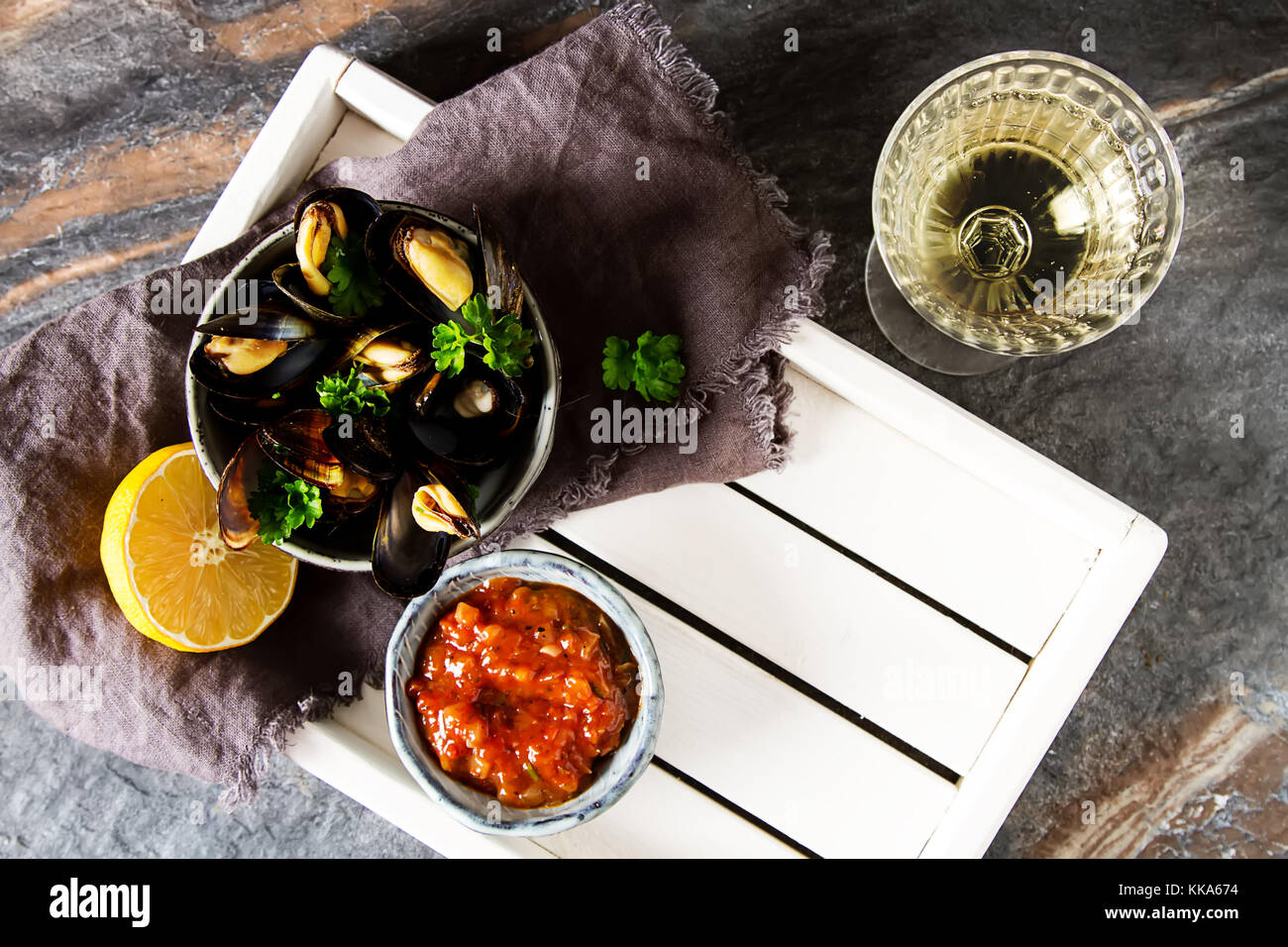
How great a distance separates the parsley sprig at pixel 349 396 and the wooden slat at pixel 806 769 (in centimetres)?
48

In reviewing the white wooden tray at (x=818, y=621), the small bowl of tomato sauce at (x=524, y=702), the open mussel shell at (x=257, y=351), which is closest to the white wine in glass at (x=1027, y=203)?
the white wooden tray at (x=818, y=621)

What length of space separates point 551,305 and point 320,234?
1.00 feet

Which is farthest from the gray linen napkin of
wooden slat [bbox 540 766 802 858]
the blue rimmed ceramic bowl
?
wooden slat [bbox 540 766 802 858]

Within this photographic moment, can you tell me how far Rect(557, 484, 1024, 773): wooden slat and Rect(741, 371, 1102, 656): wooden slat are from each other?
0.04 m

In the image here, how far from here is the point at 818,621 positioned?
1220mm

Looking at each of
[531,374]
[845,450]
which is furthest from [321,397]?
[845,450]

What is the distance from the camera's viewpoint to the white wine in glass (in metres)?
1.12

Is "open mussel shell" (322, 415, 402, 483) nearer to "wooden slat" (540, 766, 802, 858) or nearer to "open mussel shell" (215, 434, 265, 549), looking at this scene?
"open mussel shell" (215, 434, 265, 549)

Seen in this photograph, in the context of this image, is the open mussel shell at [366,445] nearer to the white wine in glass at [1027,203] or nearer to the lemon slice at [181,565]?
the lemon slice at [181,565]

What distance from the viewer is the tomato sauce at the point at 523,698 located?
105cm

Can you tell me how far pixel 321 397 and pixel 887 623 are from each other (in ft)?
2.49

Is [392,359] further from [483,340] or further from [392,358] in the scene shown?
[483,340]
